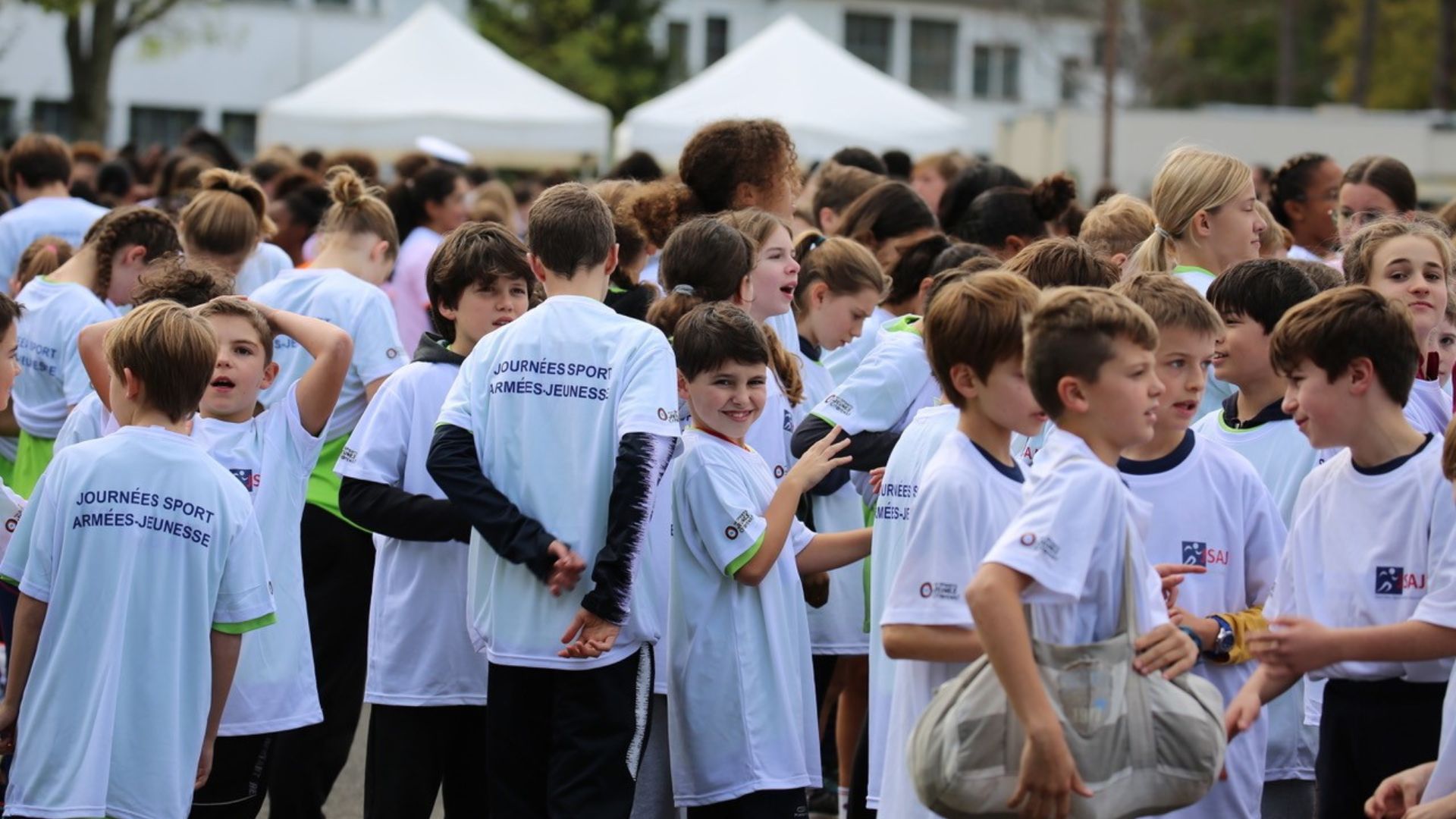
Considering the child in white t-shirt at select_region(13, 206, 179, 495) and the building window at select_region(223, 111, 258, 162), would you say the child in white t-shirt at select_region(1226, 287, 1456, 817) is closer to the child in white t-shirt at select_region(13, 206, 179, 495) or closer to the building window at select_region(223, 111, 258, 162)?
the child in white t-shirt at select_region(13, 206, 179, 495)

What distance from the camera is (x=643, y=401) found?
14.6 ft

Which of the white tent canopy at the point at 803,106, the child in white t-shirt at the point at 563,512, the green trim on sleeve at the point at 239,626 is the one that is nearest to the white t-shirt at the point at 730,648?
the child in white t-shirt at the point at 563,512

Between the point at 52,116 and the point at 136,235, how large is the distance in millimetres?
37474

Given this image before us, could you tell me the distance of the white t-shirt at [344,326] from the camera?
627 cm

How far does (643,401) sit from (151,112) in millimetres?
40836

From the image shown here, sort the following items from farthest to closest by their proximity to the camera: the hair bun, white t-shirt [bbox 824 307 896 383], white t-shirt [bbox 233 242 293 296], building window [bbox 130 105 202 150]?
building window [bbox 130 105 202 150] < white t-shirt [bbox 233 242 293 296] < the hair bun < white t-shirt [bbox 824 307 896 383]

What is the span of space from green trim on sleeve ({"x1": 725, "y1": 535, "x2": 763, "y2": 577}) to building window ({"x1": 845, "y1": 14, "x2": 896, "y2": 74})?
2223 inches

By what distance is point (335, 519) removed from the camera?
6.02 metres

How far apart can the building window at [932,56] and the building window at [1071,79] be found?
404cm

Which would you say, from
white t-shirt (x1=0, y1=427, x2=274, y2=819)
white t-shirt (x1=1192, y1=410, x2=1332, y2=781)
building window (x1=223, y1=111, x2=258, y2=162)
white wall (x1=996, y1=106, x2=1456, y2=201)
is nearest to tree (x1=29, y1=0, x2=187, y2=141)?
building window (x1=223, y1=111, x2=258, y2=162)

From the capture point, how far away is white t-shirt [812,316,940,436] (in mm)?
5211

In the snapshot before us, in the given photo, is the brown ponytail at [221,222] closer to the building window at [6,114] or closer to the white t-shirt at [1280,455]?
the white t-shirt at [1280,455]

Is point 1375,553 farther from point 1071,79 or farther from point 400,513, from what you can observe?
point 1071,79

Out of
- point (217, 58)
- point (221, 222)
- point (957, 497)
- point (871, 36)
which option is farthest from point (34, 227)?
point (871, 36)
